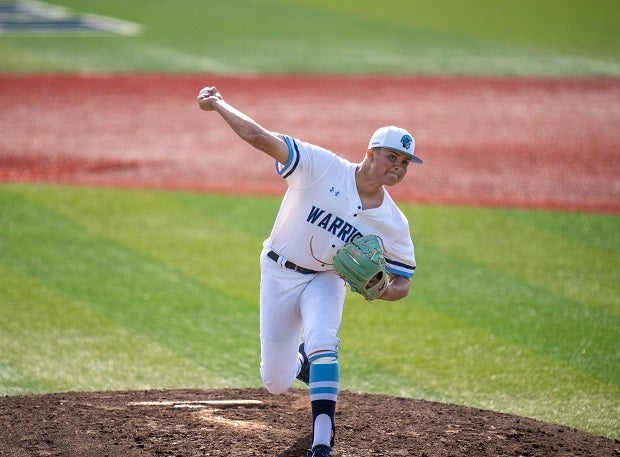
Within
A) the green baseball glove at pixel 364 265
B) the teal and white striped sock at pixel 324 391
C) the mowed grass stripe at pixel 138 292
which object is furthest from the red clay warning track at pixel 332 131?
the teal and white striped sock at pixel 324 391

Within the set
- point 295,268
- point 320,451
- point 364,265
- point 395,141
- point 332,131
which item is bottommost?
point 320,451

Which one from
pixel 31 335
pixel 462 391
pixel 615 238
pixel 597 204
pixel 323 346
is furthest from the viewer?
pixel 597 204

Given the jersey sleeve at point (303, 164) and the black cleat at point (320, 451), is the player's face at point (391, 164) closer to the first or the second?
the jersey sleeve at point (303, 164)

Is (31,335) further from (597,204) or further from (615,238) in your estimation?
(597,204)

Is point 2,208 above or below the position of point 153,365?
above

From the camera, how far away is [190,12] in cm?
2372

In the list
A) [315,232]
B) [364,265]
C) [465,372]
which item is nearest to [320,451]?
[364,265]

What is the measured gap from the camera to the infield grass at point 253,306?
699 centimetres

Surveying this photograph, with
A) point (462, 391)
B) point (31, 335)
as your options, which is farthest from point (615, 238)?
point (31, 335)

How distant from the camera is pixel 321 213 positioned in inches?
221

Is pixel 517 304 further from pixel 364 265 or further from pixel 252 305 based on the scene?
pixel 364 265

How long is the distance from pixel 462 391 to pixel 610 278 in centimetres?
300

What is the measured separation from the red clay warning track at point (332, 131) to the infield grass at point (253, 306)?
2.79 ft

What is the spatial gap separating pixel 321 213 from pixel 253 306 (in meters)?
2.93
